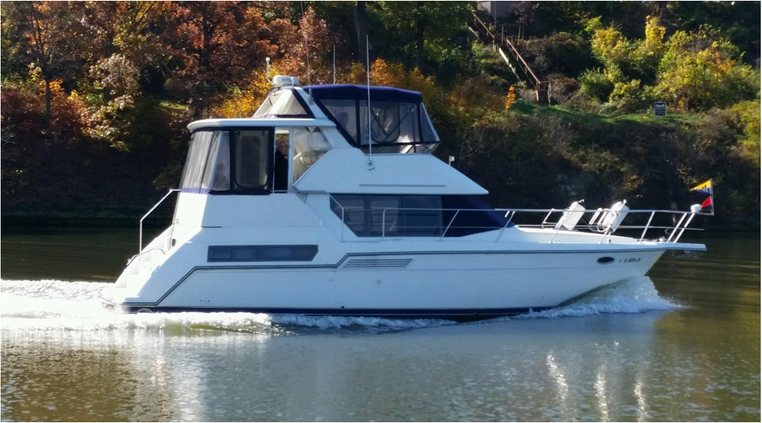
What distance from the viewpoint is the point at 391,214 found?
49.6 ft

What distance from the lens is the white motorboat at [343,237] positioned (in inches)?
568

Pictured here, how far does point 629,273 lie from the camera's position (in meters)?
15.7

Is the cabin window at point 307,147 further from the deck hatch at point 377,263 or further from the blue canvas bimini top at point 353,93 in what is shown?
the deck hatch at point 377,263

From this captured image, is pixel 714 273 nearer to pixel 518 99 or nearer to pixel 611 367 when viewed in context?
pixel 611 367

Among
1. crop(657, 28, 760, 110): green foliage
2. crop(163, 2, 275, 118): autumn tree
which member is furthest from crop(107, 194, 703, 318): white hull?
→ crop(657, 28, 760, 110): green foliage

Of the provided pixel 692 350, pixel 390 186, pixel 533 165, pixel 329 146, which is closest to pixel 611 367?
pixel 692 350

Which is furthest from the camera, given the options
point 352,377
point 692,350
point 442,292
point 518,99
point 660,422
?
point 518,99

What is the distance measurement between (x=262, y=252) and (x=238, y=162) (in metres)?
1.56

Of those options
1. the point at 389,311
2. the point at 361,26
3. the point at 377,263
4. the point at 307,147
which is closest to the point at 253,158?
the point at 307,147

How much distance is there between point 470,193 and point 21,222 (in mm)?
19149

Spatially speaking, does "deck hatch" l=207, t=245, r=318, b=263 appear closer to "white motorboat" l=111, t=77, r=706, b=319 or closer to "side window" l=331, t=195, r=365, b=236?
"white motorboat" l=111, t=77, r=706, b=319

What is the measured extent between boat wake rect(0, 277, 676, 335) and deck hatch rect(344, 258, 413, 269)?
0.86 meters

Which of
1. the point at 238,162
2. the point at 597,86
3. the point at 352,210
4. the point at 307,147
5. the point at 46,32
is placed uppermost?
the point at 46,32

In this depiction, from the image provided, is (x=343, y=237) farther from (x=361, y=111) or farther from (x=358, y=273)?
(x=361, y=111)
